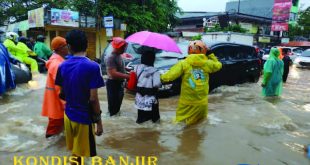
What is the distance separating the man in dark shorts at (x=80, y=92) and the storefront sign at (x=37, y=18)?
53.3 feet

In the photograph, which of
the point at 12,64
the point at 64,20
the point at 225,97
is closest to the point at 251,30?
the point at 64,20

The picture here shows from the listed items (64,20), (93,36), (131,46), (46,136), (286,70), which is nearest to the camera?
(46,136)

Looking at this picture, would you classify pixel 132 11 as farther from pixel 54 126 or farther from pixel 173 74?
pixel 54 126

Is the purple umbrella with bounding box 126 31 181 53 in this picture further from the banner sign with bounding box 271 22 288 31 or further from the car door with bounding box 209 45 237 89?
the banner sign with bounding box 271 22 288 31

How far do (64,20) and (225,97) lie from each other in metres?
12.7

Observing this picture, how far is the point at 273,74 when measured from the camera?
25.1ft

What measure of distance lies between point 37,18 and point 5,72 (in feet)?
40.2

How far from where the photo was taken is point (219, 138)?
17.3ft

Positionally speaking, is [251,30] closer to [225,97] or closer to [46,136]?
[225,97]

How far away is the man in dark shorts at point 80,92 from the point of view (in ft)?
9.73

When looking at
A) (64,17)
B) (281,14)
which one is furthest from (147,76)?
(281,14)

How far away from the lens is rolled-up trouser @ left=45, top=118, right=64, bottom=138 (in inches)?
177

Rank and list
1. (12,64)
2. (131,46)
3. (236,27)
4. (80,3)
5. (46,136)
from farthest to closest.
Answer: (236,27), (80,3), (131,46), (12,64), (46,136)

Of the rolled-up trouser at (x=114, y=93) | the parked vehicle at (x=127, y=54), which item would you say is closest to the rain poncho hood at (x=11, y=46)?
the parked vehicle at (x=127, y=54)
